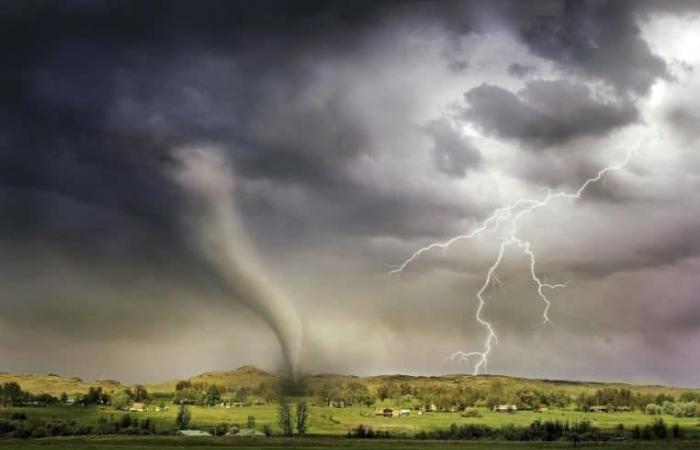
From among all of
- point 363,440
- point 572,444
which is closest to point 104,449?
point 363,440

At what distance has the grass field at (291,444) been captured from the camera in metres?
163

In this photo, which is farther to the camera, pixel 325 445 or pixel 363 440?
pixel 363 440

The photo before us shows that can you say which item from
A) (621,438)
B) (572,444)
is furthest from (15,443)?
(621,438)

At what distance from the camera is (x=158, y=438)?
196750 mm

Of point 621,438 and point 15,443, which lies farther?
point 621,438

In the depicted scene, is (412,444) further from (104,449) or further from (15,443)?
(15,443)

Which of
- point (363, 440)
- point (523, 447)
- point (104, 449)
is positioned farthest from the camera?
point (363, 440)

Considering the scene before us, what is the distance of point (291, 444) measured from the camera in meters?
177

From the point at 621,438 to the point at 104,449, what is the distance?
123 metres

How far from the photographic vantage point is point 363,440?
188m

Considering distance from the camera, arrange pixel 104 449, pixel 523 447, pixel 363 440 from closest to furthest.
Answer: pixel 104 449 < pixel 523 447 < pixel 363 440

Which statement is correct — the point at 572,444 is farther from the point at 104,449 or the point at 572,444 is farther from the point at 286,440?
the point at 104,449

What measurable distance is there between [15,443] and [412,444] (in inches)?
3610

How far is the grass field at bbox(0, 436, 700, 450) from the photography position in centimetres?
16325
